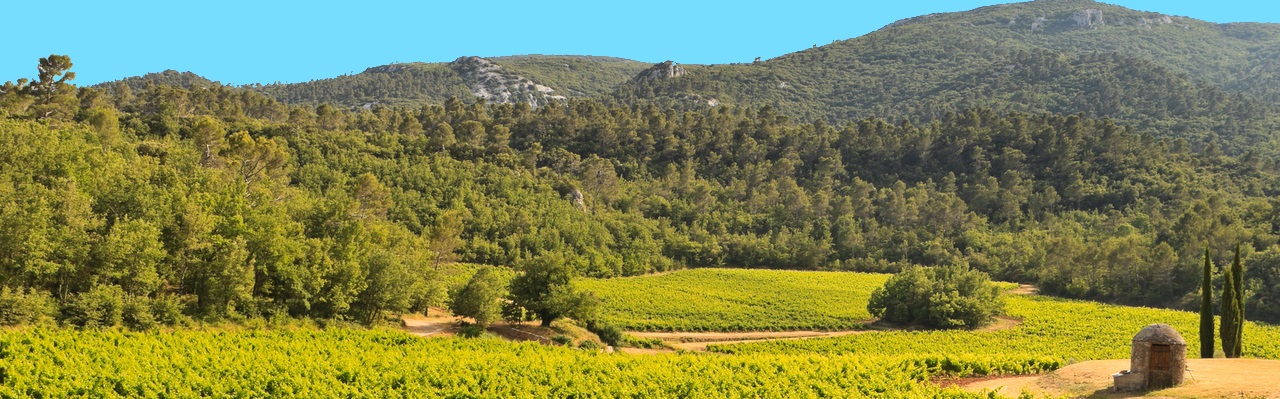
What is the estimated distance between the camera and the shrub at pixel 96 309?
32562mm

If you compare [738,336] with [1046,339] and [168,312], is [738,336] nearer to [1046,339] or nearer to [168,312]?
[1046,339]

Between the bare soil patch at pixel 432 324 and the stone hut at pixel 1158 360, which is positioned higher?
the stone hut at pixel 1158 360

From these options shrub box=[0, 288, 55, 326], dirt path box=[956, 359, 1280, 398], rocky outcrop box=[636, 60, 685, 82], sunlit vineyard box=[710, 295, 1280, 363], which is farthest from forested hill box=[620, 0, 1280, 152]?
shrub box=[0, 288, 55, 326]

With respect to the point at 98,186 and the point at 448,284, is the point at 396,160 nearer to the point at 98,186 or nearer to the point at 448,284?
the point at 448,284

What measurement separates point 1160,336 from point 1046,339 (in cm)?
2829

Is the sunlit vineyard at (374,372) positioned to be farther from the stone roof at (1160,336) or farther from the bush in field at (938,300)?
the bush in field at (938,300)

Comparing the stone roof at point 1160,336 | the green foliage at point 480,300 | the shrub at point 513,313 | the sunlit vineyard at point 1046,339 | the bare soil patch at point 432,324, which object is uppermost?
the stone roof at point 1160,336

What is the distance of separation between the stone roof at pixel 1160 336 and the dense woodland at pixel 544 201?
Result: 94.2ft

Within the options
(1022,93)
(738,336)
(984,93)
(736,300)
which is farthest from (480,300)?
(984,93)

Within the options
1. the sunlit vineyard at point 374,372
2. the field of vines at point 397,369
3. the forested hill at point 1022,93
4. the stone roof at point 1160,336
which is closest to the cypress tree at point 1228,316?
the field of vines at point 397,369

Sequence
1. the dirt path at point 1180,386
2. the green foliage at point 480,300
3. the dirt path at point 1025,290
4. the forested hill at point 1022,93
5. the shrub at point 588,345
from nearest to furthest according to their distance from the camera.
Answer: the dirt path at point 1180,386 < the shrub at point 588,345 < the green foliage at point 480,300 < the dirt path at point 1025,290 < the forested hill at point 1022,93

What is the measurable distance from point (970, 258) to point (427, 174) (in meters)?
54.0

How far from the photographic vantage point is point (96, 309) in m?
33.0

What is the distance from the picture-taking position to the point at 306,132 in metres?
86.9
